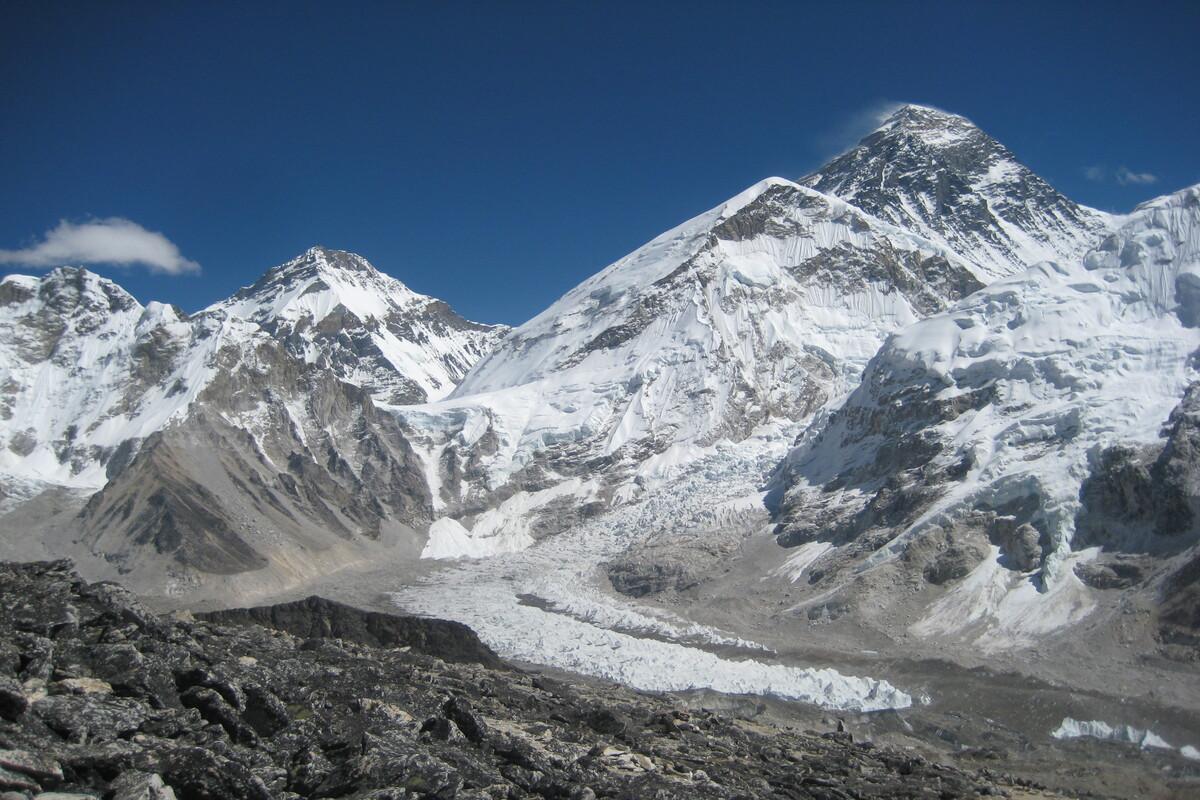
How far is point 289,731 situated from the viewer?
17.9 meters

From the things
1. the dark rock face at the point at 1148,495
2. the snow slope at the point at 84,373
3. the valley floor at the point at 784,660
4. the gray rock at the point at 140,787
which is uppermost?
the snow slope at the point at 84,373

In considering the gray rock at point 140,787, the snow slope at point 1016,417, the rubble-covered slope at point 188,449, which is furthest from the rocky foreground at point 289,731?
the rubble-covered slope at point 188,449

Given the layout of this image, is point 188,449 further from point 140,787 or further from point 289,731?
point 140,787

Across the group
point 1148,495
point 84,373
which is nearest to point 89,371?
point 84,373

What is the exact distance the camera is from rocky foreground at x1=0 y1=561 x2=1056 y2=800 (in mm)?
13953

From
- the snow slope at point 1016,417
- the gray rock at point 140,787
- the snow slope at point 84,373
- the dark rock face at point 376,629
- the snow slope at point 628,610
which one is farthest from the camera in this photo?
the snow slope at point 84,373

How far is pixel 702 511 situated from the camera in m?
144

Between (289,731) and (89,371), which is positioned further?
(89,371)

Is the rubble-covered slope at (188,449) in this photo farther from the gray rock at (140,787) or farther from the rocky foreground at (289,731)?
the gray rock at (140,787)

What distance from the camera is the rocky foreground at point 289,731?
13953mm

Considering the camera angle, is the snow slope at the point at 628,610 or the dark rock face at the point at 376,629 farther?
the snow slope at the point at 628,610

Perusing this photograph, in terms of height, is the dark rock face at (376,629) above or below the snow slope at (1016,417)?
below

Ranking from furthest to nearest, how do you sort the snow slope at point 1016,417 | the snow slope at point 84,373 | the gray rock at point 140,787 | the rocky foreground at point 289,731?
the snow slope at point 84,373
the snow slope at point 1016,417
the rocky foreground at point 289,731
the gray rock at point 140,787

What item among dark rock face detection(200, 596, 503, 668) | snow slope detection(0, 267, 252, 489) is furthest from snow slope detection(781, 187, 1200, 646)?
snow slope detection(0, 267, 252, 489)
